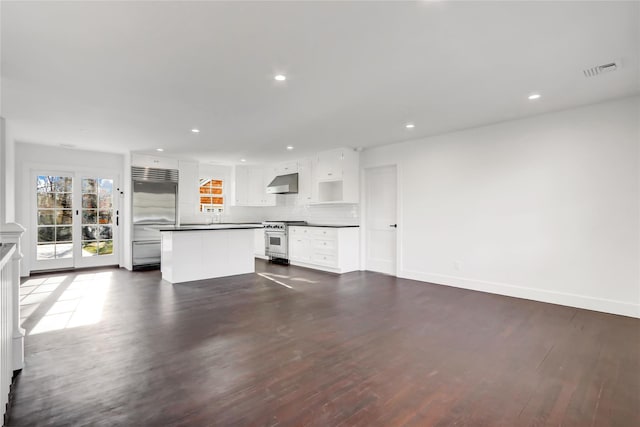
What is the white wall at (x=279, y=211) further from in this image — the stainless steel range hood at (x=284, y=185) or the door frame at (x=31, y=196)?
the door frame at (x=31, y=196)

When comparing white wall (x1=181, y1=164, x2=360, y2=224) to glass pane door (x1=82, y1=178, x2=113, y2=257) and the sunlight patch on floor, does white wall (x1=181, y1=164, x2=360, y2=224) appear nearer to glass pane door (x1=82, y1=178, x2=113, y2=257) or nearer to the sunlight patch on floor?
glass pane door (x1=82, y1=178, x2=113, y2=257)

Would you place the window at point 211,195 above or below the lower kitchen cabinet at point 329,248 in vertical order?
above

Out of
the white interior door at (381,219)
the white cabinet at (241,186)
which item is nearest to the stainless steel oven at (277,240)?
the white cabinet at (241,186)

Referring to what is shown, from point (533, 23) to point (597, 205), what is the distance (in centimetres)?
274

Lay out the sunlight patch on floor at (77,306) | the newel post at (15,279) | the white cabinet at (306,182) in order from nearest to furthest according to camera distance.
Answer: the newel post at (15,279), the sunlight patch on floor at (77,306), the white cabinet at (306,182)

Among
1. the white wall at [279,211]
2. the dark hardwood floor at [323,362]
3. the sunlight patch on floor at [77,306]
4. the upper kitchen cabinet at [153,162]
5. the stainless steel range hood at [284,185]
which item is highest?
the upper kitchen cabinet at [153,162]

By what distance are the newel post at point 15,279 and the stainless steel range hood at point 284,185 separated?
5379 millimetres

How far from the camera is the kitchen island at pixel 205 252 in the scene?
5.14 meters

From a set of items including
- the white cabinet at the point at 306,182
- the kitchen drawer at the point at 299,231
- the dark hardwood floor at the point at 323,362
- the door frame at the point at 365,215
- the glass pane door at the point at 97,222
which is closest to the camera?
the dark hardwood floor at the point at 323,362

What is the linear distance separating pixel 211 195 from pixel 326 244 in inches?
149

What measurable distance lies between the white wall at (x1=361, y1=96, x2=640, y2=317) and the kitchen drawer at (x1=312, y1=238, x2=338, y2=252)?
1407mm

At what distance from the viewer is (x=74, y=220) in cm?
627

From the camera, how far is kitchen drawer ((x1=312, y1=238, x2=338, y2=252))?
609 centimetres

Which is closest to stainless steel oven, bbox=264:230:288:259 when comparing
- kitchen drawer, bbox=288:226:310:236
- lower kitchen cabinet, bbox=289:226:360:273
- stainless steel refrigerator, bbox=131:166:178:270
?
kitchen drawer, bbox=288:226:310:236
